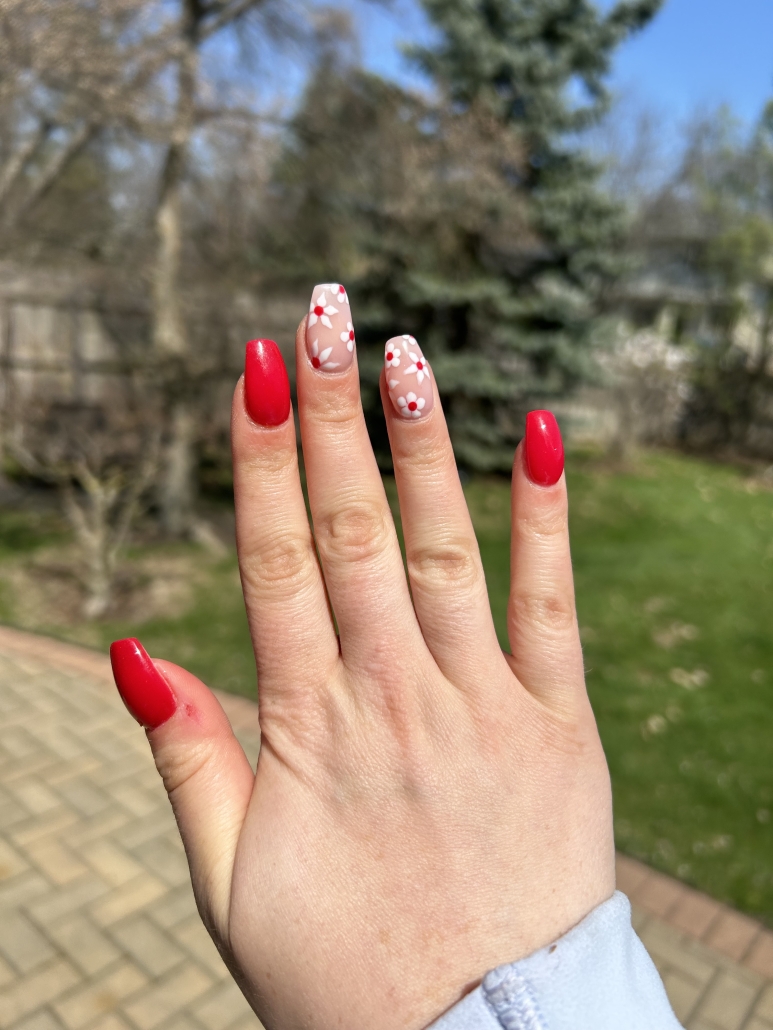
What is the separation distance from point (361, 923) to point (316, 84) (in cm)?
796

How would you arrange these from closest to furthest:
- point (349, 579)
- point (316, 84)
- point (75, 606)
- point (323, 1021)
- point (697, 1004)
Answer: point (323, 1021) → point (349, 579) → point (697, 1004) → point (75, 606) → point (316, 84)

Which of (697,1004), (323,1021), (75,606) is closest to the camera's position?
(323,1021)

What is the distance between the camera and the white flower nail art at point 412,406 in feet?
4.23

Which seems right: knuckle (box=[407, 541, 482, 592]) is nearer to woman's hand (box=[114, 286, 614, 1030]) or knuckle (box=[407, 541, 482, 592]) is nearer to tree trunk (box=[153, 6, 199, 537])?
woman's hand (box=[114, 286, 614, 1030])

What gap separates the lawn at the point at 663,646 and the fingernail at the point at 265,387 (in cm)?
335

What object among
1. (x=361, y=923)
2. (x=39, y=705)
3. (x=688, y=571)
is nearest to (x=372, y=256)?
(x=688, y=571)

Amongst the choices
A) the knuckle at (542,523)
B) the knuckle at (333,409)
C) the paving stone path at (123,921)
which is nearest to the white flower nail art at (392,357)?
the knuckle at (333,409)

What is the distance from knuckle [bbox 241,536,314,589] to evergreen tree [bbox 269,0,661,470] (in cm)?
679

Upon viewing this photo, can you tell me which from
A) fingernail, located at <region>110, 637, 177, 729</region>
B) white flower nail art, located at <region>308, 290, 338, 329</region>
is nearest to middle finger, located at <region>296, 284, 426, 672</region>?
white flower nail art, located at <region>308, 290, 338, 329</region>

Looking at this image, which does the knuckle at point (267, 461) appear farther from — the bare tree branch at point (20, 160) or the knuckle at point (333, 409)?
the bare tree branch at point (20, 160)

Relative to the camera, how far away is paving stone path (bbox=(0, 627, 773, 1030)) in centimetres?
277

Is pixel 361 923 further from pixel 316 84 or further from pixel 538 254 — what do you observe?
pixel 538 254

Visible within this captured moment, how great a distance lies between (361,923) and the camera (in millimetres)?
1104

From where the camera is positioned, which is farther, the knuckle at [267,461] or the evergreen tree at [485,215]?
the evergreen tree at [485,215]
